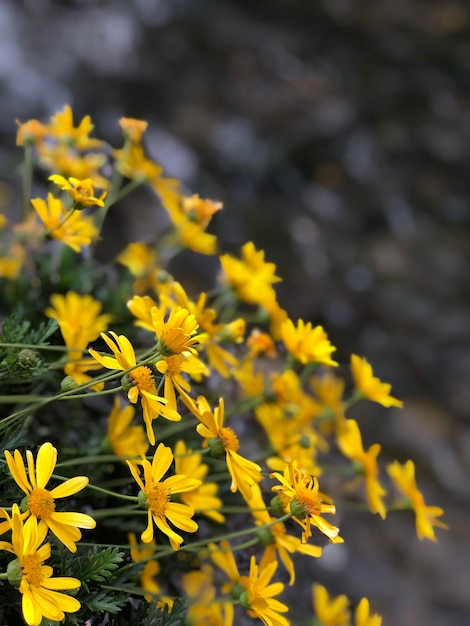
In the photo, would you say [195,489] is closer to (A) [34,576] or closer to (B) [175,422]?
(B) [175,422]

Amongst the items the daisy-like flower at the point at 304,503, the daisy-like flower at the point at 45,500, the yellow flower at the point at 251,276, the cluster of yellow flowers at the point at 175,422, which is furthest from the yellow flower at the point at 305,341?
the daisy-like flower at the point at 45,500

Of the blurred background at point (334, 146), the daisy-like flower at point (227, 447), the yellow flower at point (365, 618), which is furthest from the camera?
the blurred background at point (334, 146)

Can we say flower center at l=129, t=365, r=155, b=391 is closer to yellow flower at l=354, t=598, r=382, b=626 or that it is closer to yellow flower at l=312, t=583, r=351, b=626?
yellow flower at l=354, t=598, r=382, b=626

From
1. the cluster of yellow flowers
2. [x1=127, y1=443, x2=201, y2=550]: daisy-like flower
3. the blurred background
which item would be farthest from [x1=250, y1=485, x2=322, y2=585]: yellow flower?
the blurred background

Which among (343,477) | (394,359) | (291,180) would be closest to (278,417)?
(343,477)

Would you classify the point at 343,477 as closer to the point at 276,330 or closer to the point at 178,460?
the point at 276,330

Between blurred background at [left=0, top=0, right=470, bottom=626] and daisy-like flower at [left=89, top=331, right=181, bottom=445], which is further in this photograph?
blurred background at [left=0, top=0, right=470, bottom=626]

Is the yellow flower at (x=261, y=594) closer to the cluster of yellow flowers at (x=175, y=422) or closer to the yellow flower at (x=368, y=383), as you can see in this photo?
the cluster of yellow flowers at (x=175, y=422)
